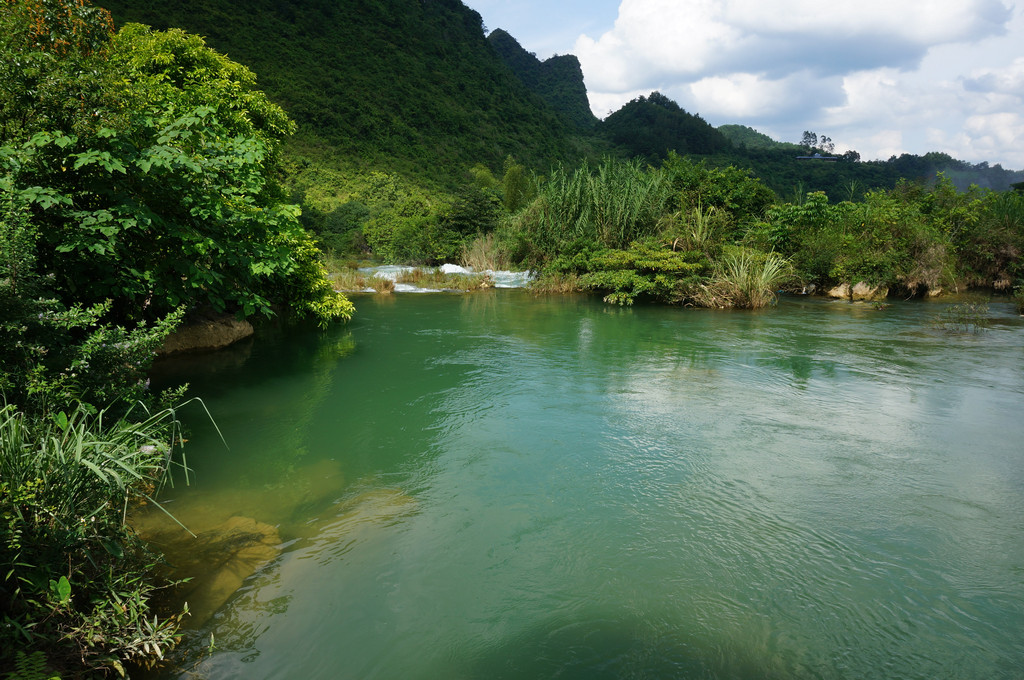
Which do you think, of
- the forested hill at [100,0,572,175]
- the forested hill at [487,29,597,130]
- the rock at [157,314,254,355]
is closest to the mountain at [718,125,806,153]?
the forested hill at [487,29,597,130]

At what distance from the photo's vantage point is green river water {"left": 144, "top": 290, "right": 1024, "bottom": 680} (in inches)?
106

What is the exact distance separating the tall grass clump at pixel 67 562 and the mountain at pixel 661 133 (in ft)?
241

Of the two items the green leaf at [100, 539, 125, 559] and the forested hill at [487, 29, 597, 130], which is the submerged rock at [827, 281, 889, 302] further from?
the forested hill at [487, 29, 597, 130]

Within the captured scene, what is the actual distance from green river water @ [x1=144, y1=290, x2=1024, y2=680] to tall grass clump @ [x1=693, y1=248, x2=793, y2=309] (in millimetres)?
6482

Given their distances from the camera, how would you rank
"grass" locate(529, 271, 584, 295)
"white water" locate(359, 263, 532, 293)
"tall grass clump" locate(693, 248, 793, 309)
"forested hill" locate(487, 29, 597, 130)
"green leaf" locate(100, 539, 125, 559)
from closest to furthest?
"green leaf" locate(100, 539, 125, 559) → "tall grass clump" locate(693, 248, 793, 309) → "grass" locate(529, 271, 584, 295) → "white water" locate(359, 263, 532, 293) → "forested hill" locate(487, 29, 597, 130)

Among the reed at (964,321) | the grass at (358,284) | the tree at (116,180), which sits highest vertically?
the tree at (116,180)

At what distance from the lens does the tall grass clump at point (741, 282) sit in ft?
47.0

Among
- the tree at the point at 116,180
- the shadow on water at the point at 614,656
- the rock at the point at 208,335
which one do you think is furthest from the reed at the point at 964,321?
the rock at the point at 208,335

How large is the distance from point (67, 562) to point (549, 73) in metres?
133

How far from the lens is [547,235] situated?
63.5 ft

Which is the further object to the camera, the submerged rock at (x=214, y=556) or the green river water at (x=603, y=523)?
the submerged rock at (x=214, y=556)

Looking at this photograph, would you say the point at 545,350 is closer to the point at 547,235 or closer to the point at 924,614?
the point at 924,614

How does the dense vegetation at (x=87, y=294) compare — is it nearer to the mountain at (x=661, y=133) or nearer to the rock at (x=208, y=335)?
the rock at (x=208, y=335)

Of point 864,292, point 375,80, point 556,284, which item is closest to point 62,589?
point 556,284
